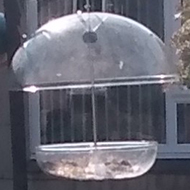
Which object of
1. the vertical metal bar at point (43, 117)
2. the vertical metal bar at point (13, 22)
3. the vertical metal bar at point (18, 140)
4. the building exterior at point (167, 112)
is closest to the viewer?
the vertical metal bar at point (13, 22)

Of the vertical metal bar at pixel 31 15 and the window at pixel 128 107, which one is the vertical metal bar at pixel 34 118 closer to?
the window at pixel 128 107

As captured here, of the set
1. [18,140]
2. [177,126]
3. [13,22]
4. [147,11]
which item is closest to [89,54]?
[13,22]

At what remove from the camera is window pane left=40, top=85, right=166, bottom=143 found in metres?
7.95

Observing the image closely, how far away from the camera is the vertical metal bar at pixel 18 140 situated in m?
7.69

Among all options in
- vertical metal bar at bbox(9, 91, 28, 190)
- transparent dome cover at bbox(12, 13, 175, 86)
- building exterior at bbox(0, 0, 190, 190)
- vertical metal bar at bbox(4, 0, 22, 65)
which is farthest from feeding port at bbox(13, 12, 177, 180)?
building exterior at bbox(0, 0, 190, 190)

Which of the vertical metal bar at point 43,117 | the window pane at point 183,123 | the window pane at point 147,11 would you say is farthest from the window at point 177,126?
the vertical metal bar at point 43,117

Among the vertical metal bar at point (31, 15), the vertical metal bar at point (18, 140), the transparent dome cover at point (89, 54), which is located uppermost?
the vertical metal bar at point (31, 15)

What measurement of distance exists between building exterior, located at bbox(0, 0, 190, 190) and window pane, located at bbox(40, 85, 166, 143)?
0.10 metres

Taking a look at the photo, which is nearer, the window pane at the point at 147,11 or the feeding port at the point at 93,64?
the feeding port at the point at 93,64

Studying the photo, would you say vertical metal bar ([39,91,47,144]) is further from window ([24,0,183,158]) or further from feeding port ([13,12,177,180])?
feeding port ([13,12,177,180])

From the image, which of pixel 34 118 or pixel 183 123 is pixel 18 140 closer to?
pixel 34 118

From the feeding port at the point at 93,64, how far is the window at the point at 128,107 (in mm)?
2847

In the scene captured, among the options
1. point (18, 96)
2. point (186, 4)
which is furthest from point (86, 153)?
point (18, 96)

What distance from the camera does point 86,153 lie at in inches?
197
